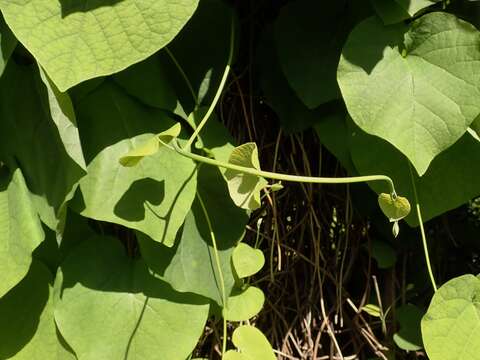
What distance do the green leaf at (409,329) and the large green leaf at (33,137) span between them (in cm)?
42

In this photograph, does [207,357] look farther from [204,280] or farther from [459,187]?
[459,187]

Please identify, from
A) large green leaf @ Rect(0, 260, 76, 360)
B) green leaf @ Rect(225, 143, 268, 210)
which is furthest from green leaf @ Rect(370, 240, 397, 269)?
large green leaf @ Rect(0, 260, 76, 360)

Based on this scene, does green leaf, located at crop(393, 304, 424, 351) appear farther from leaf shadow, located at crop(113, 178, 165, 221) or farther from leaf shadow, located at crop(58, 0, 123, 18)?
leaf shadow, located at crop(58, 0, 123, 18)

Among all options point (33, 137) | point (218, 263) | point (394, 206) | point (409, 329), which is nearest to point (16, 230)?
point (33, 137)

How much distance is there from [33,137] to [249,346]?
29 cm

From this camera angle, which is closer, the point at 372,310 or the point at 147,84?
the point at 147,84

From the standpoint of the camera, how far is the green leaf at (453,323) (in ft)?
2.06

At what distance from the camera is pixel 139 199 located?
59 cm

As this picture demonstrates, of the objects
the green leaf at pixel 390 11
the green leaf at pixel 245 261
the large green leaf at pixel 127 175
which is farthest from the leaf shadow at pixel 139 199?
the green leaf at pixel 390 11

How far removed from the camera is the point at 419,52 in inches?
25.0

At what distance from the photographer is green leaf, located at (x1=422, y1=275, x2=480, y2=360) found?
0.63 m

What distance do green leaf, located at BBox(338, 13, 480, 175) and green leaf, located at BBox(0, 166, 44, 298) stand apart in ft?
1.03

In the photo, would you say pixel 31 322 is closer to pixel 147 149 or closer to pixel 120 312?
pixel 120 312

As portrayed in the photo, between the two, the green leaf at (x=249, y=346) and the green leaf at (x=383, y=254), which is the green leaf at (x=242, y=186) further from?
the green leaf at (x=383, y=254)
